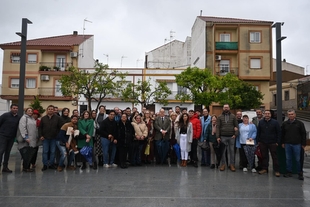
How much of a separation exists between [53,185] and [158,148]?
12.9ft

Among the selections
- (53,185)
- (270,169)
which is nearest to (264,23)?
(270,169)

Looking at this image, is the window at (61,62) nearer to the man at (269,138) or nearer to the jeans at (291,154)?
the man at (269,138)

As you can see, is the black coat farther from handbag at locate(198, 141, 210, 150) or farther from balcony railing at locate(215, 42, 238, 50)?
balcony railing at locate(215, 42, 238, 50)

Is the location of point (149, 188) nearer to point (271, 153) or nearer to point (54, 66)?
point (271, 153)

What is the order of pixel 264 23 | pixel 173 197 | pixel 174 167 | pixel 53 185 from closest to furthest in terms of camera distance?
pixel 173 197, pixel 53 185, pixel 174 167, pixel 264 23

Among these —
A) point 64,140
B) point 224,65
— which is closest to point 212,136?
point 64,140

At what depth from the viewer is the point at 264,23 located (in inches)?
1310

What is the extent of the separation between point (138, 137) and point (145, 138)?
32 centimetres

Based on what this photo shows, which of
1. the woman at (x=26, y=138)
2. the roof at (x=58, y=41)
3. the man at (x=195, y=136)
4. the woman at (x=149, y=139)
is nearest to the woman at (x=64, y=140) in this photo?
the woman at (x=26, y=138)

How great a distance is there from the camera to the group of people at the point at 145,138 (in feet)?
27.7

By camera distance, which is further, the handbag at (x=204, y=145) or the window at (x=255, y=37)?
the window at (x=255, y=37)

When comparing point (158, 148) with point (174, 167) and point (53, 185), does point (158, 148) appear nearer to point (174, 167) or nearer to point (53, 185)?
point (174, 167)

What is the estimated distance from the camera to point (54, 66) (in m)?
34.8

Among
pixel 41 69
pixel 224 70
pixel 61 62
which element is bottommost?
pixel 41 69
